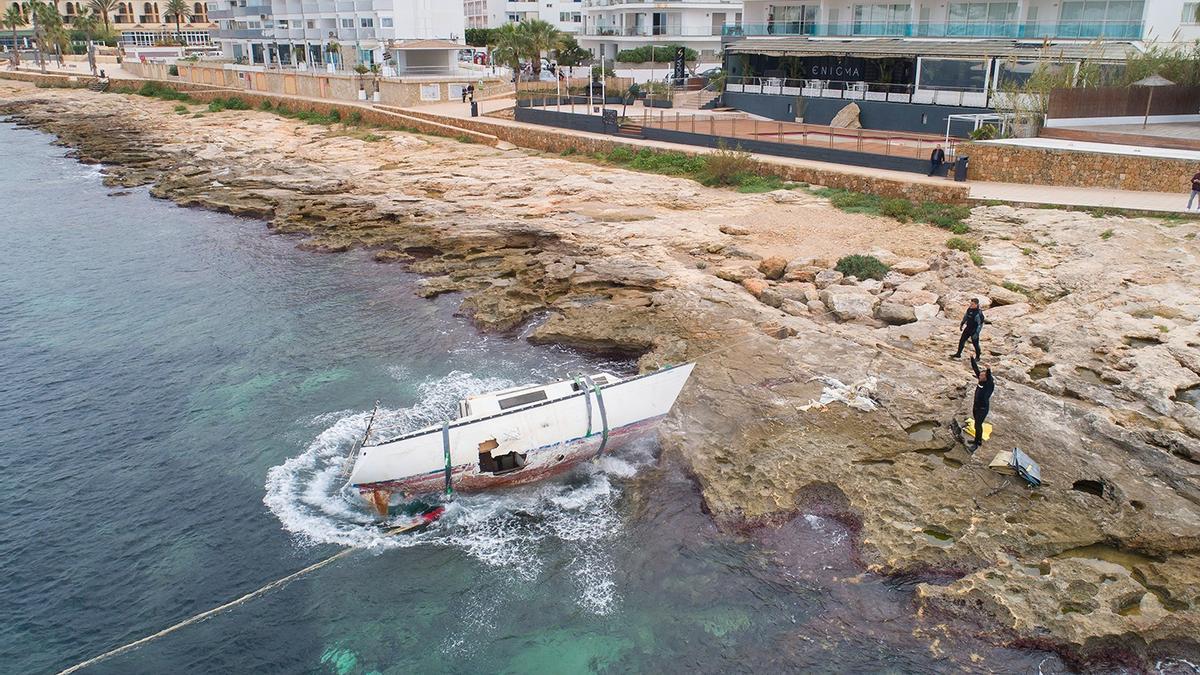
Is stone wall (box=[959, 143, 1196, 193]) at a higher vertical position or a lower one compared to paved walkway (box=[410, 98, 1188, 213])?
higher

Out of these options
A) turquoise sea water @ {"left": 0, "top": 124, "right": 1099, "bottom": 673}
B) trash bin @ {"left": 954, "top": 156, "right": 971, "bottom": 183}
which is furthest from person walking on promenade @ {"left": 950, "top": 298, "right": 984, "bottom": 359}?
trash bin @ {"left": 954, "top": 156, "right": 971, "bottom": 183}

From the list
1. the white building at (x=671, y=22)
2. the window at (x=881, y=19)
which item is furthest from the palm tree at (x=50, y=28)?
the window at (x=881, y=19)

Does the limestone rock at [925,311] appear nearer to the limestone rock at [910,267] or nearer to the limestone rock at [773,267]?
the limestone rock at [910,267]

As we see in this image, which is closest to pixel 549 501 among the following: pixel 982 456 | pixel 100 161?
pixel 982 456

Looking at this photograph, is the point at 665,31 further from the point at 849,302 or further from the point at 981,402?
the point at 981,402

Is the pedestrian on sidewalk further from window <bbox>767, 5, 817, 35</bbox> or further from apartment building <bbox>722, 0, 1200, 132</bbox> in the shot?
window <bbox>767, 5, 817, 35</bbox>

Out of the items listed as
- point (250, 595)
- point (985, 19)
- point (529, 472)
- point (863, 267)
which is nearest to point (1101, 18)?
point (985, 19)

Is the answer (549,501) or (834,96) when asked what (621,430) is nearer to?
(549,501)
